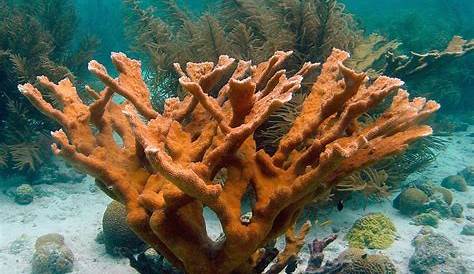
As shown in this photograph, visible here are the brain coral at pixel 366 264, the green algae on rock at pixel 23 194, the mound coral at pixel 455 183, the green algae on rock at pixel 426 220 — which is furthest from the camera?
the mound coral at pixel 455 183

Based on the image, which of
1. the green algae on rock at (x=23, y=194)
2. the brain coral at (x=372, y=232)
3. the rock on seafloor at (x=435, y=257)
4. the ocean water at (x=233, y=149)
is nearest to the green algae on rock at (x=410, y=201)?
the ocean water at (x=233, y=149)

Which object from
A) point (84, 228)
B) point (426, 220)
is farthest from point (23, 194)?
point (426, 220)

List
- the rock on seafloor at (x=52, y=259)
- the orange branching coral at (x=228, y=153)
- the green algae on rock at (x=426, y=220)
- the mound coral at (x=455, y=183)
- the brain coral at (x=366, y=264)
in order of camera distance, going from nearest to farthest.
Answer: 1. the orange branching coral at (x=228, y=153)
2. the brain coral at (x=366, y=264)
3. the rock on seafloor at (x=52, y=259)
4. the green algae on rock at (x=426, y=220)
5. the mound coral at (x=455, y=183)

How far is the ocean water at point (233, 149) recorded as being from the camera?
2125mm

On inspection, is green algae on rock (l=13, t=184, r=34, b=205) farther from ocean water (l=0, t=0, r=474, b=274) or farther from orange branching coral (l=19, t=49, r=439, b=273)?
orange branching coral (l=19, t=49, r=439, b=273)

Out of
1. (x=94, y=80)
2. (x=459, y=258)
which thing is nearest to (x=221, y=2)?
(x=94, y=80)

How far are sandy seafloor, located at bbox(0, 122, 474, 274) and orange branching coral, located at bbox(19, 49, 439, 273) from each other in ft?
9.51

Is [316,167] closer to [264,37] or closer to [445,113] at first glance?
[264,37]

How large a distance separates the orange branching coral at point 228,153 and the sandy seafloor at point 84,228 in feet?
9.51

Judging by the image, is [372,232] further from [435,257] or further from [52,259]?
[52,259]

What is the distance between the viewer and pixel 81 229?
6164mm

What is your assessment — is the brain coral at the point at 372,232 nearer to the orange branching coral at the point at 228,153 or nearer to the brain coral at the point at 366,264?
the brain coral at the point at 366,264

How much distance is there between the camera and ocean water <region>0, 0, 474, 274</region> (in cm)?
212

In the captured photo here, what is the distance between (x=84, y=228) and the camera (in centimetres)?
620
